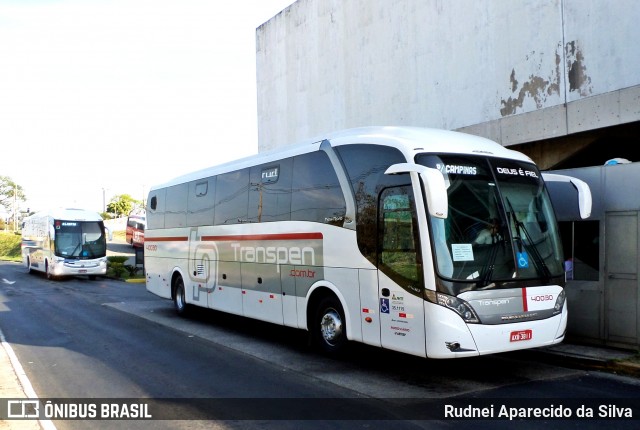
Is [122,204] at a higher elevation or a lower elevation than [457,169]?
higher

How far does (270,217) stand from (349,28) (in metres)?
13.4

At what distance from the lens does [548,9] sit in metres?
14.4

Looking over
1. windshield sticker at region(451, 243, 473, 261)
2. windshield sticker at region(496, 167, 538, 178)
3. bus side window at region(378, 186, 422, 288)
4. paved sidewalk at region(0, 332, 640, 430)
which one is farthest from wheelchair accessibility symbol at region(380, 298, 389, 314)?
paved sidewalk at region(0, 332, 640, 430)

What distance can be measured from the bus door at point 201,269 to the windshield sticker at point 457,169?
6896 mm

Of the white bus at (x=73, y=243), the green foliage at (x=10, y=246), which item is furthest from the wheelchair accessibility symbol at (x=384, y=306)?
the green foliage at (x=10, y=246)

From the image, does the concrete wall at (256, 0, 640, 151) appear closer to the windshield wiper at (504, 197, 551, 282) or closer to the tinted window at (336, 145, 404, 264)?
the windshield wiper at (504, 197, 551, 282)

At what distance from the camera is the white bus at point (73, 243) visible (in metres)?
28.5

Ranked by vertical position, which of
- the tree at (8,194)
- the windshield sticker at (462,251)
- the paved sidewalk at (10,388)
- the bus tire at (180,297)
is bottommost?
the paved sidewalk at (10,388)

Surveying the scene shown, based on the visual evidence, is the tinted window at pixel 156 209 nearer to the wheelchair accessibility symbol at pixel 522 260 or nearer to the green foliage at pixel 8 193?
the wheelchair accessibility symbol at pixel 522 260

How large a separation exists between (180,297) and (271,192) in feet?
18.2

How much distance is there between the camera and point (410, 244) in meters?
7.70

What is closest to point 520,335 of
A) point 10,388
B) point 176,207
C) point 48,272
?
point 10,388

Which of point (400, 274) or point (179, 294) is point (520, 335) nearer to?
point (400, 274)

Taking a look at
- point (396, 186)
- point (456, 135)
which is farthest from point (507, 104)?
point (396, 186)
